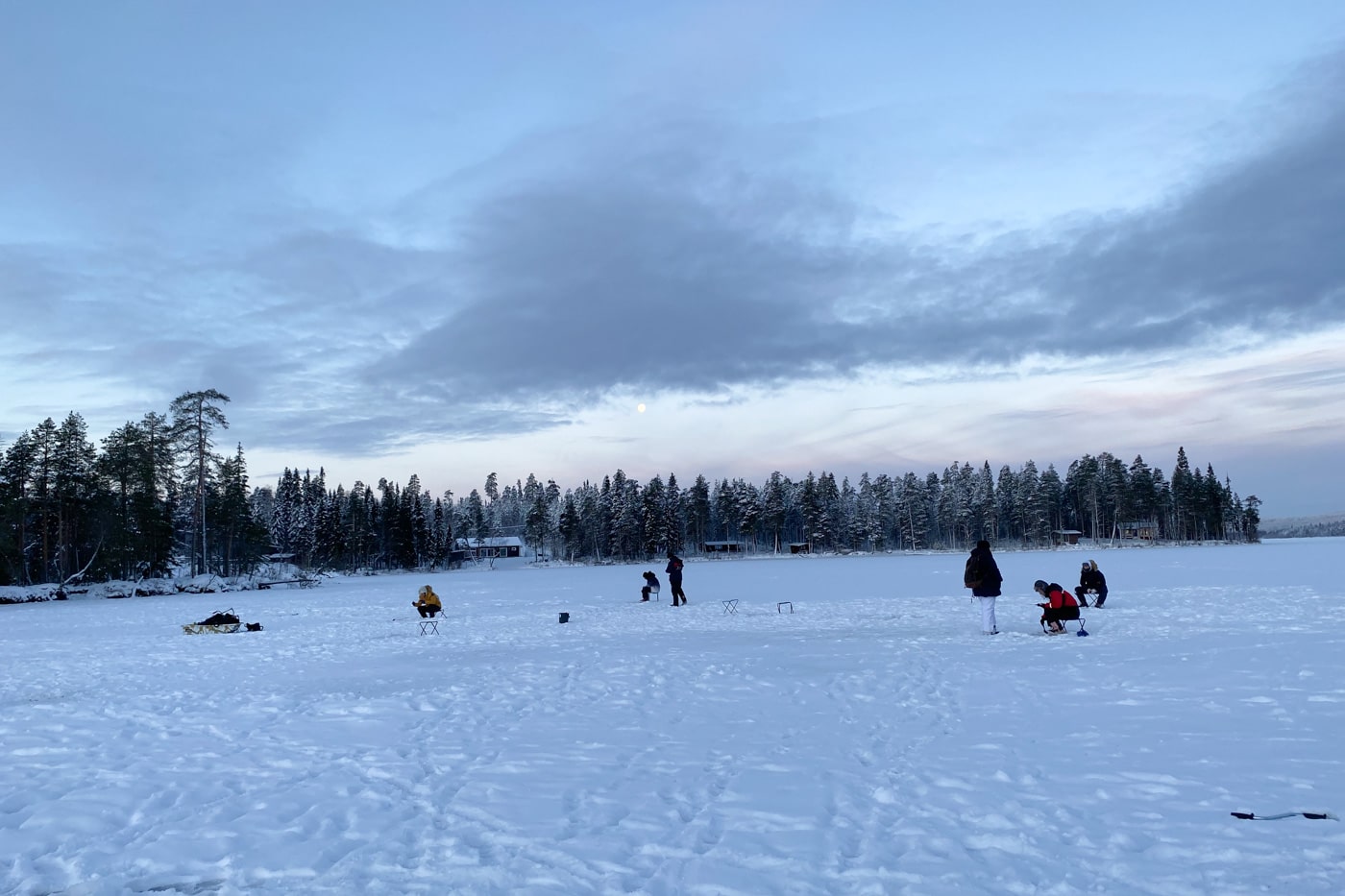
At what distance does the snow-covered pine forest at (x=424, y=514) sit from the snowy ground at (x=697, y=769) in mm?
48816

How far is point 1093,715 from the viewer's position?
9.41 meters

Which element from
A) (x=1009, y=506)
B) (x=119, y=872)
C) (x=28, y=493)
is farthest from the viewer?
(x=1009, y=506)

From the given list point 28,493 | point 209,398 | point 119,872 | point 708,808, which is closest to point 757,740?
point 708,808

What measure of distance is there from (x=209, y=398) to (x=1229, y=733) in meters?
65.6

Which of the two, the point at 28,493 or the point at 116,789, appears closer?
the point at 116,789

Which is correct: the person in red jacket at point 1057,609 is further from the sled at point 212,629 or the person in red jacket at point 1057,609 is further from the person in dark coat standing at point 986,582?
the sled at point 212,629

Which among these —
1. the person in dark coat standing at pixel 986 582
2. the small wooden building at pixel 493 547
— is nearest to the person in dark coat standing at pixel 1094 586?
the person in dark coat standing at pixel 986 582

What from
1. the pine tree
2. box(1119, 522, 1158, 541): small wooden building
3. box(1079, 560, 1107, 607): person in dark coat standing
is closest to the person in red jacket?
box(1079, 560, 1107, 607): person in dark coat standing

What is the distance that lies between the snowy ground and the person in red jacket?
75 cm

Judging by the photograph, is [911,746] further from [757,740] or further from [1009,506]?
[1009,506]

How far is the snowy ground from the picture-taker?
5.25 m

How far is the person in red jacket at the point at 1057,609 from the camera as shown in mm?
17250

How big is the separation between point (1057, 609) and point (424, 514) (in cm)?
11496

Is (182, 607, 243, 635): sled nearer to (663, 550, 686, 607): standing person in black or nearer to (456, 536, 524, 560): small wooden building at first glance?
(663, 550, 686, 607): standing person in black
